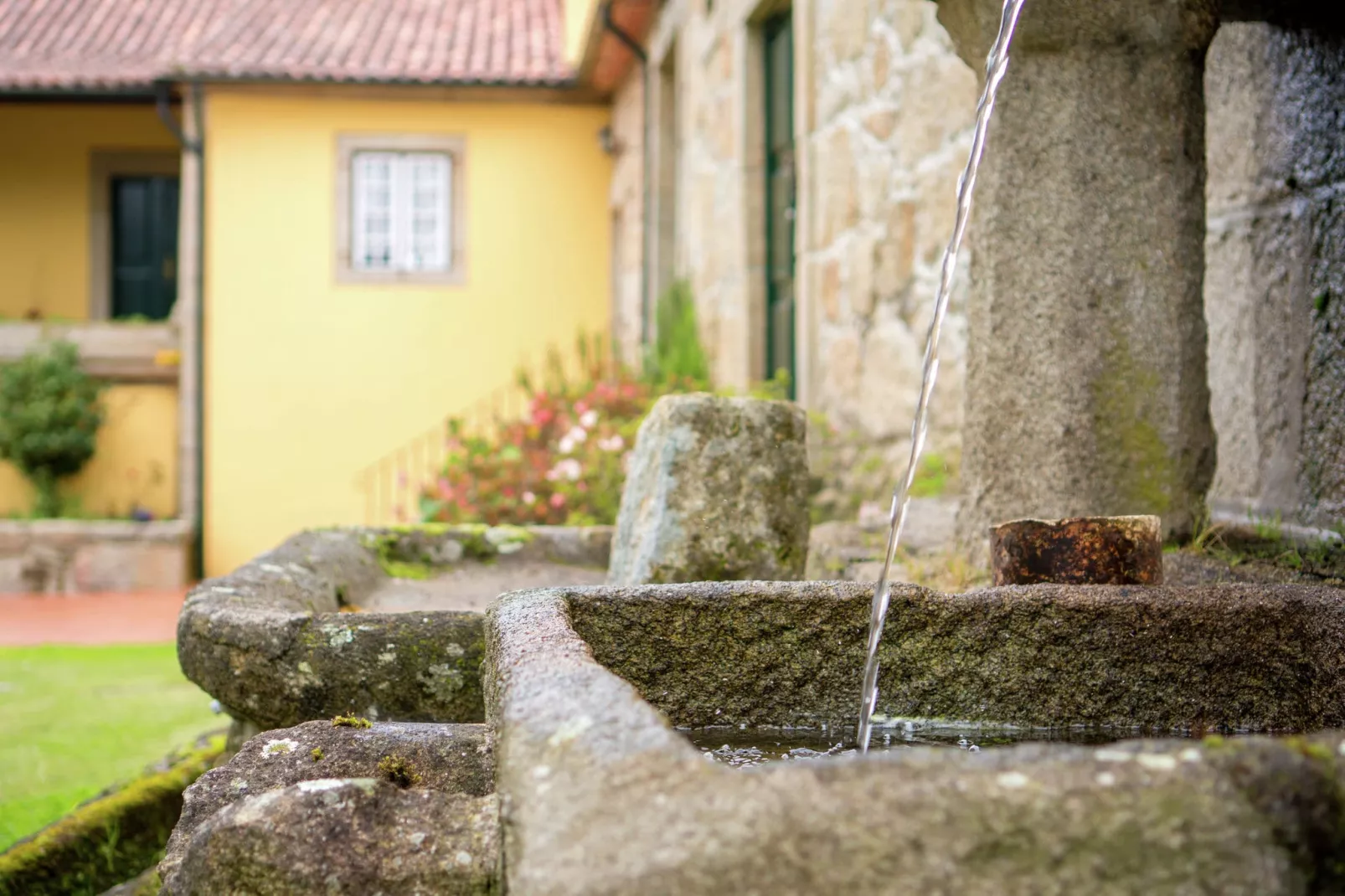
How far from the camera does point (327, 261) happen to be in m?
11.3

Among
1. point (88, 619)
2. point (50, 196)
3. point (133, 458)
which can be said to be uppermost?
point (50, 196)

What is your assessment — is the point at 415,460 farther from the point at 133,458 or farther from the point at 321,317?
the point at 133,458

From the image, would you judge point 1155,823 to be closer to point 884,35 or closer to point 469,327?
point 884,35

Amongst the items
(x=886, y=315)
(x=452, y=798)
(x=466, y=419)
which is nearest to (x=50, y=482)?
(x=466, y=419)

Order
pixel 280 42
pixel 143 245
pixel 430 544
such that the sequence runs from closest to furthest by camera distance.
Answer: pixel 430 544, pixel 280 42, pixel 143 245

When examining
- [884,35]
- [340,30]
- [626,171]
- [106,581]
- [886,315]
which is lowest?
[106,581]

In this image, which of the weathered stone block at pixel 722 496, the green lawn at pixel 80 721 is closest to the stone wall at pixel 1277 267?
the weathered stone block at pixel 722 496

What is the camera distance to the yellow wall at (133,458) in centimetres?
1171

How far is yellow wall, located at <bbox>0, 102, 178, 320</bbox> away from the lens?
13.3m

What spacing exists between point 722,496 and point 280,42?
10351 millimetres

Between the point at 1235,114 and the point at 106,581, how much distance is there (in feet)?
32.5

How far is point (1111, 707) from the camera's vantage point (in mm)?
1649

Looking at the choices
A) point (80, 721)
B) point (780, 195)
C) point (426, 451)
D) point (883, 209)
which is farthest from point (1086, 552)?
point (426, 451)

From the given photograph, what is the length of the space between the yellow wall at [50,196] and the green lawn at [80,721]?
722 cm
